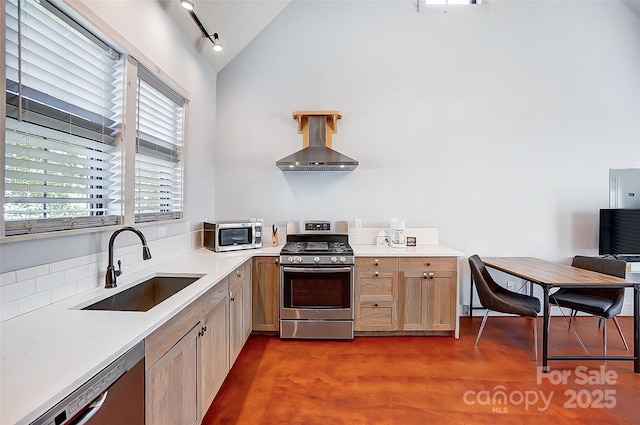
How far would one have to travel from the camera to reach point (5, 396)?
0.78 metres

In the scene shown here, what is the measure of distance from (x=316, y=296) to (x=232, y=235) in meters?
1.11

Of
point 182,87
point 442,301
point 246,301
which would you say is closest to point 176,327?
point 246,301

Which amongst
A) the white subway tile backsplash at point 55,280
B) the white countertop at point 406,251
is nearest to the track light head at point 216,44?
the white subway tile backsplash at point 55,280

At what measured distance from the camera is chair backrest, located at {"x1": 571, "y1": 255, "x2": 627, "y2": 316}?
2.80m

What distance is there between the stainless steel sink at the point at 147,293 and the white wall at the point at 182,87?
0.31 metres

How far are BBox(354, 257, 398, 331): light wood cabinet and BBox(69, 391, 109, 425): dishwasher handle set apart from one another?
8.15ft

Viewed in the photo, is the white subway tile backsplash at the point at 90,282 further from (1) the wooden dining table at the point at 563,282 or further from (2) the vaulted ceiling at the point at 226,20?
(1) the wooden dining table at the point at 563,282

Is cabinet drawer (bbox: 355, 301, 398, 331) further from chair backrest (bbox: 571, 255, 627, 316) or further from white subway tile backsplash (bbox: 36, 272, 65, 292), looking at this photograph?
white subway tile backsplash (bbox: 36, 272, 65, 292)

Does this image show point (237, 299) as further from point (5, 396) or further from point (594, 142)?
point (594, 142)

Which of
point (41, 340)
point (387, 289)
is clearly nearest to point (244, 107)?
point (387, 289)

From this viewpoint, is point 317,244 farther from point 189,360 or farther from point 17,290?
point 17,290

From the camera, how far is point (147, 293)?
80.5 inches

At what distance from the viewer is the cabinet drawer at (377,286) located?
320cm

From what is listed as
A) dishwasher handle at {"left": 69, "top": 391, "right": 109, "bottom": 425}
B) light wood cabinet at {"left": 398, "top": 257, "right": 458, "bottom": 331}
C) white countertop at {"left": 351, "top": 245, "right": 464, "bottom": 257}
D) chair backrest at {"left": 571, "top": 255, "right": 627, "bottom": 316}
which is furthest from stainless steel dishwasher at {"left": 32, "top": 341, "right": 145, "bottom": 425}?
chair backrest at {"left": 571, "top": 255, "right": 627, "bottom": 316}
